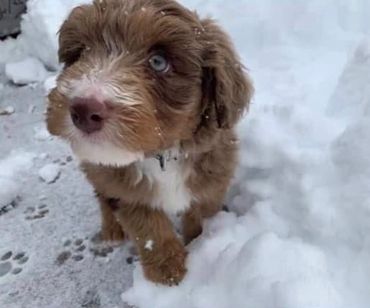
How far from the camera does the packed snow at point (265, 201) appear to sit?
228 cm

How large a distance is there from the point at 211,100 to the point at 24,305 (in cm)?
118

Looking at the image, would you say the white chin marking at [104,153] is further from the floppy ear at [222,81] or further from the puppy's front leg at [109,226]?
the puppy's front leg at [109,226]

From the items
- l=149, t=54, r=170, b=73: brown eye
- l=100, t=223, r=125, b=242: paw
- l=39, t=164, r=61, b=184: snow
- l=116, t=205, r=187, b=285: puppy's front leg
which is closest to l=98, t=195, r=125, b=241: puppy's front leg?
l=100, t=223, r=125, b=242: paw

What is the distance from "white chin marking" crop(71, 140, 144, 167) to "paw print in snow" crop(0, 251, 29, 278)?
104 centimetres

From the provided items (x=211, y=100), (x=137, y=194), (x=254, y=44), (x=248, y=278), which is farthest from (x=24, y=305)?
(x=254, y=44)

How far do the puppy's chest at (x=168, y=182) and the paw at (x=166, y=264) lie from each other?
188 mm

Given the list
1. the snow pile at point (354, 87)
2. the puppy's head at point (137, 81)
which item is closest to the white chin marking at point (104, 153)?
the puppy's head at point (137, 81)

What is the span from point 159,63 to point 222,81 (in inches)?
9.9

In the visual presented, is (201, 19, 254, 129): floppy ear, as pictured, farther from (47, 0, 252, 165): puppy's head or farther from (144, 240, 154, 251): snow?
(144, 240, 154, 251): snow

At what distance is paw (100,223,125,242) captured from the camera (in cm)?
285

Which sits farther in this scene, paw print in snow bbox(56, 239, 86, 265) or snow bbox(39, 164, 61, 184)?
snow bbox(39, 164, 61, 184)

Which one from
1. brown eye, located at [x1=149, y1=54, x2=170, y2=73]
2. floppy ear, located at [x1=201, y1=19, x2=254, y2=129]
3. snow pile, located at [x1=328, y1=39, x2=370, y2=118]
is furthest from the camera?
snow pile, located at [x1=328, y1=39, x2=370, y2=118]

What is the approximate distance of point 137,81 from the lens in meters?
1.96

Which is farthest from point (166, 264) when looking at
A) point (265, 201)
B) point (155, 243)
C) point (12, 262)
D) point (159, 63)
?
point (159, 63)
